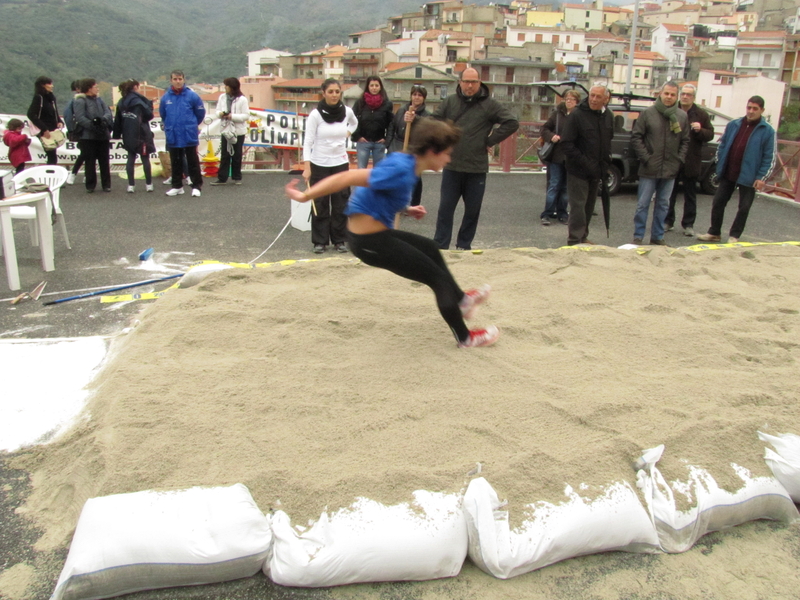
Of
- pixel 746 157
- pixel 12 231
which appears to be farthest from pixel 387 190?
pixel 746 157

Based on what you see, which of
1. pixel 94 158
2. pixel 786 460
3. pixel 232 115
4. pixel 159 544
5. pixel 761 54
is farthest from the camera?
pixel 761 54

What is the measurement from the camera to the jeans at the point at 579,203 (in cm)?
599

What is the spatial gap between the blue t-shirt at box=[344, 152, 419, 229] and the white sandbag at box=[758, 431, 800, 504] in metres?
Answer: 1.85

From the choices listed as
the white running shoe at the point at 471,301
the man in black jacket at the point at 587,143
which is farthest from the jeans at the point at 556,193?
the white running shoe at the point at 471,301

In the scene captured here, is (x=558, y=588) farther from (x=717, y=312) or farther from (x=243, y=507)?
(x=717, y=312)

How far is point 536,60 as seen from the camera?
57.7 meters

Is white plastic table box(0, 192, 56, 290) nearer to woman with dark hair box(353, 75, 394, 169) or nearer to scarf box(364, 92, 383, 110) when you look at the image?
woman with dark hair box(353, 75, 394, 169)

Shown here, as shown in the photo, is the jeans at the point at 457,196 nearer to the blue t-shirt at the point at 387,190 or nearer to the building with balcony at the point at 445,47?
the blue t-shirt at the point at 387,190

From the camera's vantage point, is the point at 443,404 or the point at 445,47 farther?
the point at 445,47

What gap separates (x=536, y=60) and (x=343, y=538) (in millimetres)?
61421

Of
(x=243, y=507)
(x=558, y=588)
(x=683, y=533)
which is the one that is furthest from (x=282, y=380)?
(x=683, y=533)

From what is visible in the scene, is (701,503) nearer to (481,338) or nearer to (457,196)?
(481,338)

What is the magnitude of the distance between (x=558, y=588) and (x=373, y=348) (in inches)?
63.8

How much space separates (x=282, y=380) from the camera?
9.75ft
